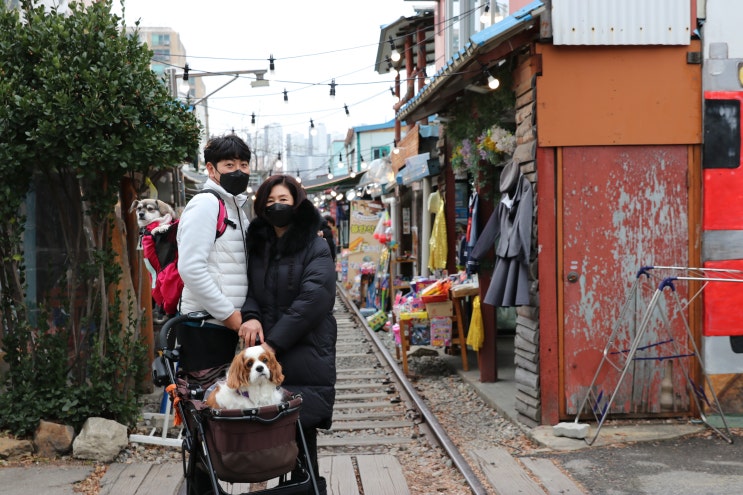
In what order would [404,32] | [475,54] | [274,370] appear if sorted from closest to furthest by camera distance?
1. [274,370]
2. [475,54]
3. [404,32]

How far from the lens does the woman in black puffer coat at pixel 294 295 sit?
12.8 ft

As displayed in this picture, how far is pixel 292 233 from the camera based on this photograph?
161 inches

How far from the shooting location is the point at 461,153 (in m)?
9.26

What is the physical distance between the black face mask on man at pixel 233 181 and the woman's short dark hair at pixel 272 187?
139 millimetres

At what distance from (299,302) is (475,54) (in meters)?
3.89

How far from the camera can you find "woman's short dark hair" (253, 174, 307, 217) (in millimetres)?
4090

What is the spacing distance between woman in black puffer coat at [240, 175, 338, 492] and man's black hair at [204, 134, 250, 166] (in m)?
0.28

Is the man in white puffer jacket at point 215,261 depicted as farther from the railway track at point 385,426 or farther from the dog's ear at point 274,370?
the railway track at point 385,426

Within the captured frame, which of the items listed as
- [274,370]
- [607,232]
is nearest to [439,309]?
[607,232]

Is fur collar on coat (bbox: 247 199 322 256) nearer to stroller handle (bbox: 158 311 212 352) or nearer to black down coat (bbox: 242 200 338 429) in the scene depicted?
black down coat (bbox: 242 200 338 429)


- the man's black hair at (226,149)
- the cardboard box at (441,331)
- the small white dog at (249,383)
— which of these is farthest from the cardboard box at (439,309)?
the small white dog at (249,383)

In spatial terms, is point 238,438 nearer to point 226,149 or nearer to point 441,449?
point 226,149

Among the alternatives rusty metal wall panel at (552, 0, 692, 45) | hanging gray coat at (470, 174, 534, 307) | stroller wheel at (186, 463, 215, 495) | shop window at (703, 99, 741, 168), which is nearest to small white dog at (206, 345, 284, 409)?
stroller wheel at (186, 463, 215, 495)

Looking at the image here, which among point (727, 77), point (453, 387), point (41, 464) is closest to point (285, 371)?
point (41, 464)
